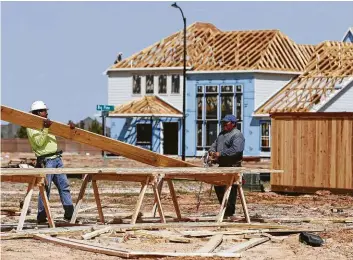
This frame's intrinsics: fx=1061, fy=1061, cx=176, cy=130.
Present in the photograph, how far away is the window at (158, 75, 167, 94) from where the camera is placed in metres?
65.9

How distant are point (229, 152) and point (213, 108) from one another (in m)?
45.9

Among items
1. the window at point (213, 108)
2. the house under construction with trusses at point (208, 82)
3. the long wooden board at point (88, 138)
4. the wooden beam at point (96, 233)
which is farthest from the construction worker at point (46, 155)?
the window at point (213, 108)

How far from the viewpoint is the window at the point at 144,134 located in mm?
65938

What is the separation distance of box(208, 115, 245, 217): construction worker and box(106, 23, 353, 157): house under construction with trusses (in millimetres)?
40122

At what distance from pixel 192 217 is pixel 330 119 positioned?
933 centimetres

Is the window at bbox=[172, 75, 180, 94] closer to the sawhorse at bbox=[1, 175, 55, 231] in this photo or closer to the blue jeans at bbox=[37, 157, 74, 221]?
the blue jeans at bbox=[37, 157, 74, 221]

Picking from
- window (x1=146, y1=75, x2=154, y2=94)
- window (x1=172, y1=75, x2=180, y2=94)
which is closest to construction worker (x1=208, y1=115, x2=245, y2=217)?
window (x1=172, y1=75, x2=180, y2=94)

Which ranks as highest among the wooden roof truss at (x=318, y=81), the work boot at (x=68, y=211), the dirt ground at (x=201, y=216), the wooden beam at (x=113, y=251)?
the wooden roof truss at (x=318, y=81)

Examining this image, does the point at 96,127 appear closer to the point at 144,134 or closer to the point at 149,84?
the point at 149,84

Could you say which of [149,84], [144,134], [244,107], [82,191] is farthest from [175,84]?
[82,191]

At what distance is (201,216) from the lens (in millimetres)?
18984

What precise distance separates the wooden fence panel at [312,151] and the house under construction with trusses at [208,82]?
102 feet

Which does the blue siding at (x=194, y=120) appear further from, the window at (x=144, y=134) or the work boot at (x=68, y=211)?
the work boot at (x=68, y=211)

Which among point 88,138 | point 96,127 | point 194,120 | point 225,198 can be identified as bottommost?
point 225,198
